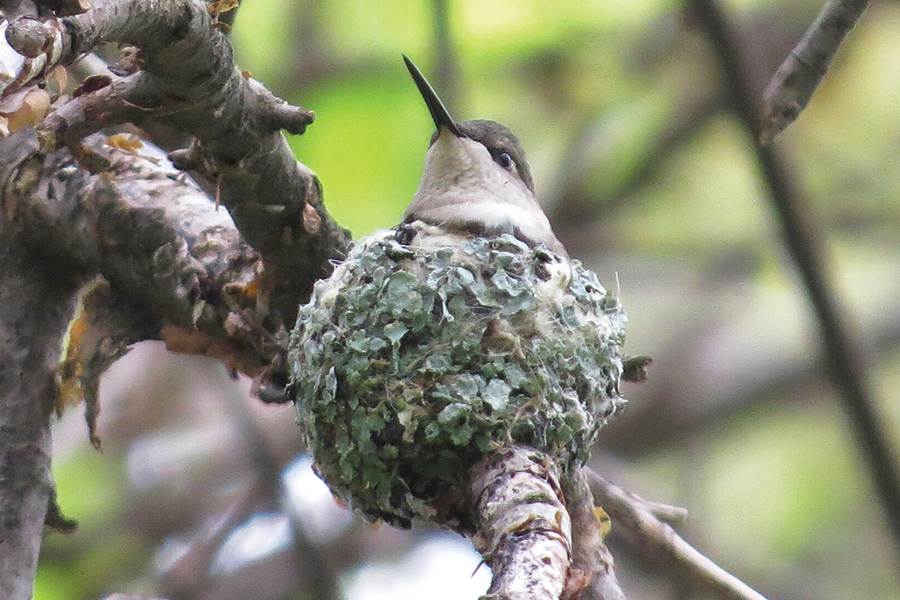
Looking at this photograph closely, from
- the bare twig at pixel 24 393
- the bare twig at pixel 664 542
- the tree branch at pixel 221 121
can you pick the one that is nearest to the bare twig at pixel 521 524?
the bare twig at pixel 664 542

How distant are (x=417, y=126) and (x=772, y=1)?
1.68 meters

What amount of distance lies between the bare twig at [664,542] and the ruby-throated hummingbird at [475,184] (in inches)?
27.4

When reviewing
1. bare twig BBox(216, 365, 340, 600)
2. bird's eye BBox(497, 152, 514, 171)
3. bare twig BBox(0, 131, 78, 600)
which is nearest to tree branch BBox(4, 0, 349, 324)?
bare twig BBox(0, 131, 78, 600)

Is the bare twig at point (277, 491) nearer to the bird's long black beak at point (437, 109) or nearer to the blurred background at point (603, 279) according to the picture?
the blurred background at point (603, 279)

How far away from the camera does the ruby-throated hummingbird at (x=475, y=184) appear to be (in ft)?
10.8

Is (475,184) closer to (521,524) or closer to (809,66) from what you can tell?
(809,66)

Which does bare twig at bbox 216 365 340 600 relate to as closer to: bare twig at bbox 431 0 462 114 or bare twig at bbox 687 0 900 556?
bare twig at bbox 431 0 462 114

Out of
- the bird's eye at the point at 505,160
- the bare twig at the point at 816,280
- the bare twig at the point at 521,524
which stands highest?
the bird's eye at the point at 505,160

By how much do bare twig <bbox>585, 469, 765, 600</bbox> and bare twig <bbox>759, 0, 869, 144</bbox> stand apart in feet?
3.97

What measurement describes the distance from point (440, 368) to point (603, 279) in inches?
129

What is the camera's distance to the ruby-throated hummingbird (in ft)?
A: 10.8

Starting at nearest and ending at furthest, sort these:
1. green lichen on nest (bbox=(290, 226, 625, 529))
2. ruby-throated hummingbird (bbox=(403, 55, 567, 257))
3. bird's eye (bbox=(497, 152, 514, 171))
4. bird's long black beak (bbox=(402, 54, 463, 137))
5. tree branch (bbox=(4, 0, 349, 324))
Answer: tree branch (bbox=(4, 0, 349, 324)) < green lichen on nest (bbox=(290, 226, 625, 529)) < ruby-throated hummingbird (bbox=(403, 55, 567, 257)) < bird's long black beak (bbox=(402, 54, 463, 137)) < bird's eye (bbox=(497, 152, 514, 171))

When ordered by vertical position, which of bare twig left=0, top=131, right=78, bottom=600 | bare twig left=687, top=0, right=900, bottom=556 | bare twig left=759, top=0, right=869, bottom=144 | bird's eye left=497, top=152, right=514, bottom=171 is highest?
bird's eye left=497, top=152, right=514, bottom=171

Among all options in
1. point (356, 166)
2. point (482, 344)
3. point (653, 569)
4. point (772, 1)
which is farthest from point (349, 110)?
point (482, 344)
